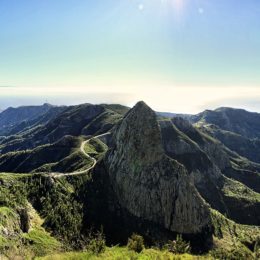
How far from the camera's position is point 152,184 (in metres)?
180

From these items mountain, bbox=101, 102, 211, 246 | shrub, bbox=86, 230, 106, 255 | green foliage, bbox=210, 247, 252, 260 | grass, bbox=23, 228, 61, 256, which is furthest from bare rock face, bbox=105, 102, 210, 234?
shrub, bbox=86, 230, 106, 255

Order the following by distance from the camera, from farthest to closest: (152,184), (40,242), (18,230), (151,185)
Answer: (152,184) → (151,185) → (18,230) → (40,242)

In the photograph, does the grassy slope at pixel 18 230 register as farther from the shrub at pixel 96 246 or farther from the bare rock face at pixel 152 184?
the bare rock face at pixel 152 184

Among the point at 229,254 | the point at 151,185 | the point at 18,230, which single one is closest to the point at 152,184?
the point at 151,185

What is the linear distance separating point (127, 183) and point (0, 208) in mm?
82758

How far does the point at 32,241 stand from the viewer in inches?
4043

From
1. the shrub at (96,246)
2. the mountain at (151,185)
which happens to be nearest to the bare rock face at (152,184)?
the mountain at (151,185)

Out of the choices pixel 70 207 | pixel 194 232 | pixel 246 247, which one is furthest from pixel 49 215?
pixel 246 247

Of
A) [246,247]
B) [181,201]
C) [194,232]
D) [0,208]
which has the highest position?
[0,208]

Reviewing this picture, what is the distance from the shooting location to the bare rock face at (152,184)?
176 m

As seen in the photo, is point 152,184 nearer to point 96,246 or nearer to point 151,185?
point 151,185

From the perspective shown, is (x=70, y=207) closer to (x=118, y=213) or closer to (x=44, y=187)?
(x=44, y=187)

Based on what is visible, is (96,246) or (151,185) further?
(151,185)

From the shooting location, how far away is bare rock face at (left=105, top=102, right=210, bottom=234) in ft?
578
